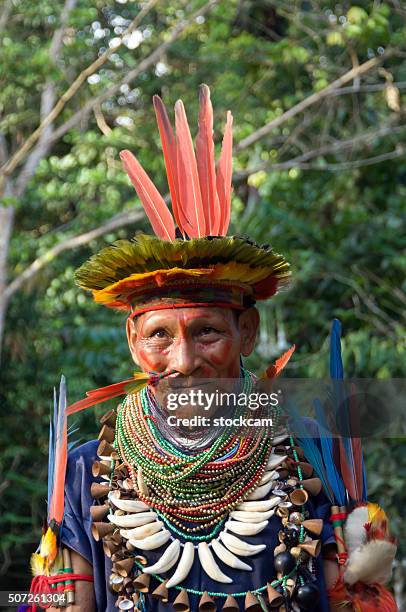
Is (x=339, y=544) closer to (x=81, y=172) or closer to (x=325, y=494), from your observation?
(x=325, y=494)

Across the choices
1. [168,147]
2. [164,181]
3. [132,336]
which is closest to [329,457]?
[132,336]

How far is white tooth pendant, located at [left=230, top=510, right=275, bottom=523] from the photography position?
3139 millimetres

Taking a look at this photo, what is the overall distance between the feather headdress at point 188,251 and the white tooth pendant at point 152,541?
27.1 inches

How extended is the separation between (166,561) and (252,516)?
283 millimetres

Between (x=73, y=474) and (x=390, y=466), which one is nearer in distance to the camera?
(x=73, y=474)

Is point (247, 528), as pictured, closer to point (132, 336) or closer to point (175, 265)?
point (132, 336)

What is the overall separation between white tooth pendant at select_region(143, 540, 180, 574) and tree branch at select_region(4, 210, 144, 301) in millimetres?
5516

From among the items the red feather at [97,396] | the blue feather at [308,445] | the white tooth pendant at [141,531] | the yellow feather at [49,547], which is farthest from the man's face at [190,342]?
the yellow feather at [49,547]

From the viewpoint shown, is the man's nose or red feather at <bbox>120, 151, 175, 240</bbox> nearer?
the man's nose

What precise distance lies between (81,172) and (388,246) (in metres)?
2.73

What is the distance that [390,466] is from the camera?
7.97 m

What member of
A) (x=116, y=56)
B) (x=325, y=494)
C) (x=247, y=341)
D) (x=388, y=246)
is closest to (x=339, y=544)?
(x=325, y=494)

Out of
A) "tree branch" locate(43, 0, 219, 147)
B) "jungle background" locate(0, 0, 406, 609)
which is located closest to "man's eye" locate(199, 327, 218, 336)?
"jungle background" locate(0, 0, 406, 609)

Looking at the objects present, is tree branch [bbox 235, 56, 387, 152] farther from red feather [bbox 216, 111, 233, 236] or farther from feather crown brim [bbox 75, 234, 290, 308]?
feather crown brim [bbox 75, 234, 290, 308]
